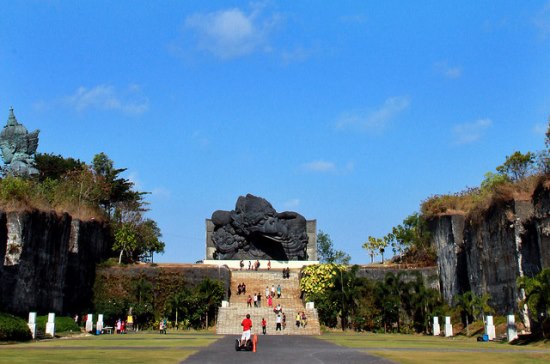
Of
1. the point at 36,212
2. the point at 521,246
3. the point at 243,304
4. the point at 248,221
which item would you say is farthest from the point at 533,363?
the point at 248,221

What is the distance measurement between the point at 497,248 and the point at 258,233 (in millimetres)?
Result: 24943

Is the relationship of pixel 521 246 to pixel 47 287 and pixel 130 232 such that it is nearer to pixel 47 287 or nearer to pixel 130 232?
pixel 47 287

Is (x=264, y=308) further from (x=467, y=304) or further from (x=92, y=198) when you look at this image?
(x=92, y=198)

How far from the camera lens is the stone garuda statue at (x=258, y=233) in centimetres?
5178

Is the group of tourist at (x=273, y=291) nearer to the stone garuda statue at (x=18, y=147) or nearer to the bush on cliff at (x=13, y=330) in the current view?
the bush on cliff at (x=13, y=330)

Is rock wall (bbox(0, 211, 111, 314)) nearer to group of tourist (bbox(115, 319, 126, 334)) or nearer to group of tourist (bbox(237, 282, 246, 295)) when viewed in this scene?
group of tourist (bbox(115, 319, 126, 334))

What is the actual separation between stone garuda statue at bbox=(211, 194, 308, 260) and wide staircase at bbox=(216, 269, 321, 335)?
19.8ft

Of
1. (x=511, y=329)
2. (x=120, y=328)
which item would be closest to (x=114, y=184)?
(x=120, y=328)

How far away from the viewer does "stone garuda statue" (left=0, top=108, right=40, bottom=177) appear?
46.9m

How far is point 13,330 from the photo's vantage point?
22.9 m

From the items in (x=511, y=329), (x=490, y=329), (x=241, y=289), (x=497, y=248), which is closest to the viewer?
(x=511, y=329)

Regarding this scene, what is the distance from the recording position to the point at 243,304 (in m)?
39.0

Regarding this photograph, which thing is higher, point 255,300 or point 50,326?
point 255,300

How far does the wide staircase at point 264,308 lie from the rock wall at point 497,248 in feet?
28.5
